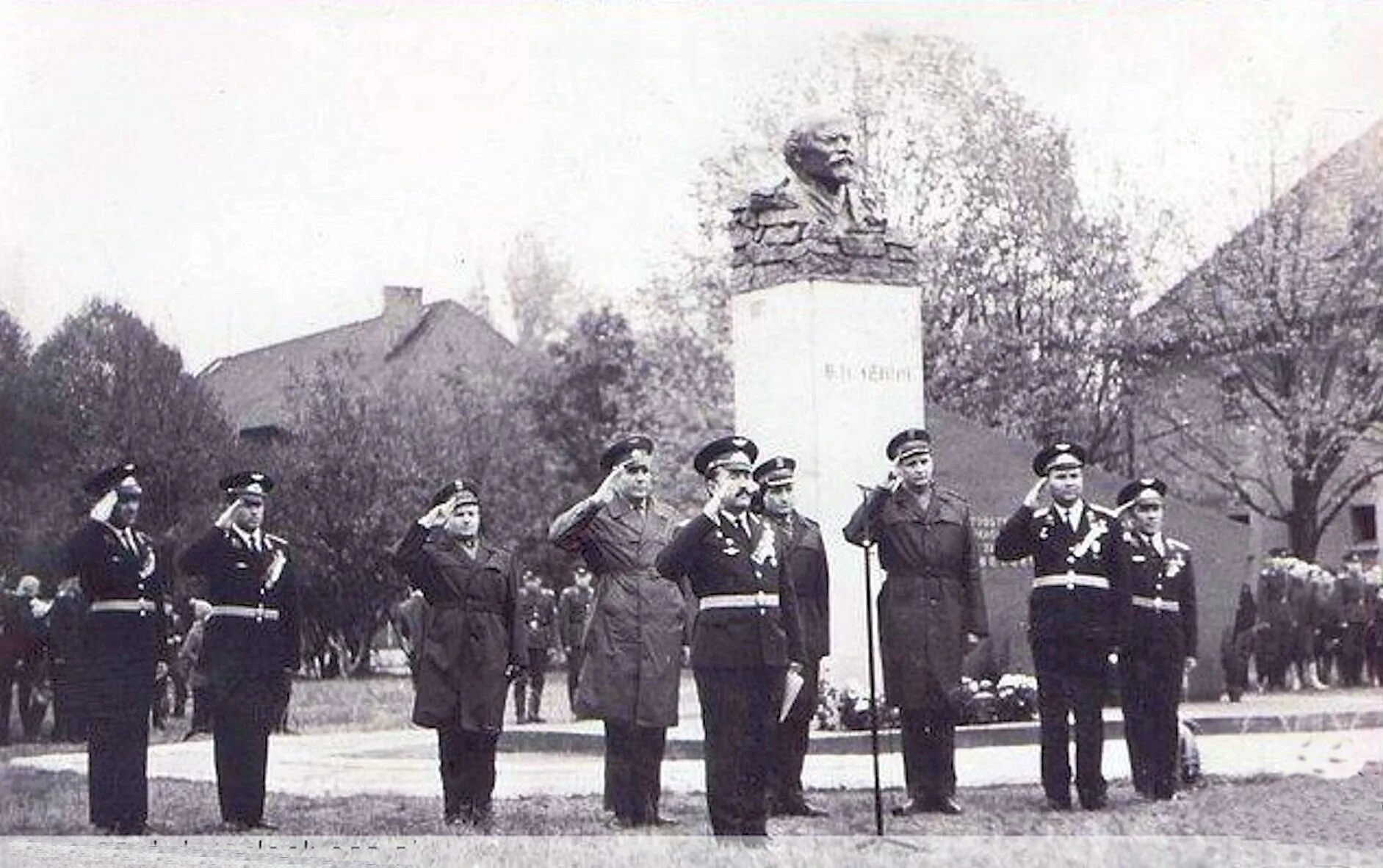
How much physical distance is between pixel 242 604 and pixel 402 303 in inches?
618

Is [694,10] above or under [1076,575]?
above

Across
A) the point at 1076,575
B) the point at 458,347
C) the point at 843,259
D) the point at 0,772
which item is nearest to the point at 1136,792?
the point at 1076,575

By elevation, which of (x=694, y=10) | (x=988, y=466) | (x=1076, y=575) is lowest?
(x=1076, y=575)

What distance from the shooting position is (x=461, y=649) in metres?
9.20

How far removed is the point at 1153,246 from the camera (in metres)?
22.9

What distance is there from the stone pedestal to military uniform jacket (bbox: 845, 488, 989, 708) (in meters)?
2.08

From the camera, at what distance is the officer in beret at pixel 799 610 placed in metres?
9.40

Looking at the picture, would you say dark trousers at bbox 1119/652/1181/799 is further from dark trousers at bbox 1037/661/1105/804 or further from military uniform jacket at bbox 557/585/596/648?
military uniform jacket at bbox 557/585/596/648

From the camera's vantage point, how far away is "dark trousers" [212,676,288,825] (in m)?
9.25

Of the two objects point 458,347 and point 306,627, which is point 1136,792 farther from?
point 458,347

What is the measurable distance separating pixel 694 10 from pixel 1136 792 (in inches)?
164

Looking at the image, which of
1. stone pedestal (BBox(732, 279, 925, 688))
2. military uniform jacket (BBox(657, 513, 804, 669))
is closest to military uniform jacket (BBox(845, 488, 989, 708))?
military uniform jacket (BBox(657, 513, 804, 669))

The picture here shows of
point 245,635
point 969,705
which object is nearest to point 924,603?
point 969,705

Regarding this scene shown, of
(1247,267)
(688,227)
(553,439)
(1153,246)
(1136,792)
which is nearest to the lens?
(1136,792)
